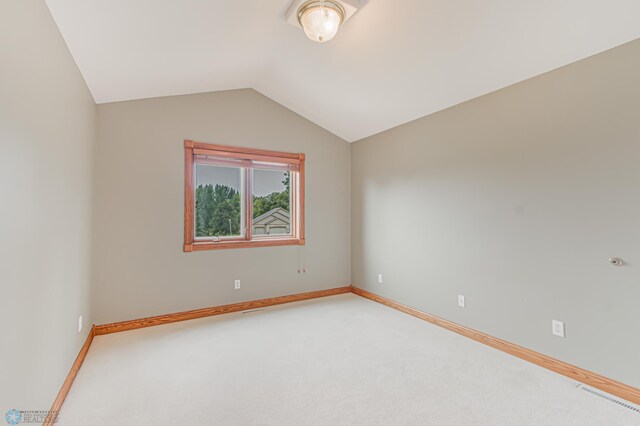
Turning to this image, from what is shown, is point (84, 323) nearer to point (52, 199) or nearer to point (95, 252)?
point (95, 252)

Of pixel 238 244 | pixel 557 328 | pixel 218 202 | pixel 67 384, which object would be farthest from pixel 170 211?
pixel 557 328

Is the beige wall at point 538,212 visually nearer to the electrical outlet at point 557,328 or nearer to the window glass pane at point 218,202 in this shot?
the electrical outlet at point 557,328

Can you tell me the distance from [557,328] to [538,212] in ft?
2.96

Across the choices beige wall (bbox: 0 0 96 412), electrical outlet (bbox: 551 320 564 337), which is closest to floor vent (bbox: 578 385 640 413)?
electrical outlet (bbox: 551 320 564 337)

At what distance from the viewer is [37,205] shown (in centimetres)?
158

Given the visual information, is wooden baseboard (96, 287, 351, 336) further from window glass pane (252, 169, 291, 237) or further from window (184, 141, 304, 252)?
window glass pane (252, 169, 291, 237)

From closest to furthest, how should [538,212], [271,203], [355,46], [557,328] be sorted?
[557,328] → [538,212] → [355,46] → [271,203]

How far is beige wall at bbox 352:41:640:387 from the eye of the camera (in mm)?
2039

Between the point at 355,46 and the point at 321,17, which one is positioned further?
the point at 355,46

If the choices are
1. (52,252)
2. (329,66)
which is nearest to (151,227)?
(52,252)

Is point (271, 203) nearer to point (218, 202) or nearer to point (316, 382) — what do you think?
point (218, 202)

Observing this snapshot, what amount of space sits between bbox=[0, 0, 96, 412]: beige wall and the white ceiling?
0.36 metres

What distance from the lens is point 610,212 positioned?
6.85 feet

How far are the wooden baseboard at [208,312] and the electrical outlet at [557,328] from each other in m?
2.65
